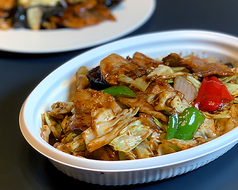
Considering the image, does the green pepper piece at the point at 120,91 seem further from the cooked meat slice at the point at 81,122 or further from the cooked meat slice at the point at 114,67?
the cooked meat slice at the point at 81,122

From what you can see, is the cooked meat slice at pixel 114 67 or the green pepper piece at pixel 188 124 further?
the cooked meat slice at pixel 114 67

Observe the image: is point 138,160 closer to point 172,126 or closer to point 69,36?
point 172,126

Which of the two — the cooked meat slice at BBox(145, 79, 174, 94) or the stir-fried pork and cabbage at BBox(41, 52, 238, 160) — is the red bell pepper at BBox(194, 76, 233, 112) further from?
the cooked meat slice at BBox(145, 79, 174, 94)

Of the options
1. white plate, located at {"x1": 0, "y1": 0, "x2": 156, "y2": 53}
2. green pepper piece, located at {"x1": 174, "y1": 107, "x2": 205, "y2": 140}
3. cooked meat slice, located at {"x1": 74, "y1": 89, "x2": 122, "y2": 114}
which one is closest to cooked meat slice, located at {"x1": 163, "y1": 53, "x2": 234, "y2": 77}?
green pepper piece, located at {"x1": 174, "y1": 107, "x2": 205, "y2": 140}

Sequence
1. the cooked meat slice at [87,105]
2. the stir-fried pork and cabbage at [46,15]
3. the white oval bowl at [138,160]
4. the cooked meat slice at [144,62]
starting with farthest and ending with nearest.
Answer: the stir-fried pork and cabbage at [46,15] < the cooked meat slice at [144,62] < the cooked meat slice at [87,105] < the white oval bowl at [138,160]

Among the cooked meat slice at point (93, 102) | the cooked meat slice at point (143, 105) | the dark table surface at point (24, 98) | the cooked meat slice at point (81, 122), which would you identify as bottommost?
the dark table surface at point (24, 98)

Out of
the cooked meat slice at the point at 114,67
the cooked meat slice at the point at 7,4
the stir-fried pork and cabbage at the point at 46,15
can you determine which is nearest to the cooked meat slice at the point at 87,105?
the cooked meat slice at the point at 114,67

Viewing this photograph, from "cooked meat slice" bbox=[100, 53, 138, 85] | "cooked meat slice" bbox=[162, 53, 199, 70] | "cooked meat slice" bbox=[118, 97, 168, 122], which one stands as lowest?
"cooked meat slice" bbox=[118, 97, 168, 122]

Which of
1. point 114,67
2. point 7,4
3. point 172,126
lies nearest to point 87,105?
point 114,67
